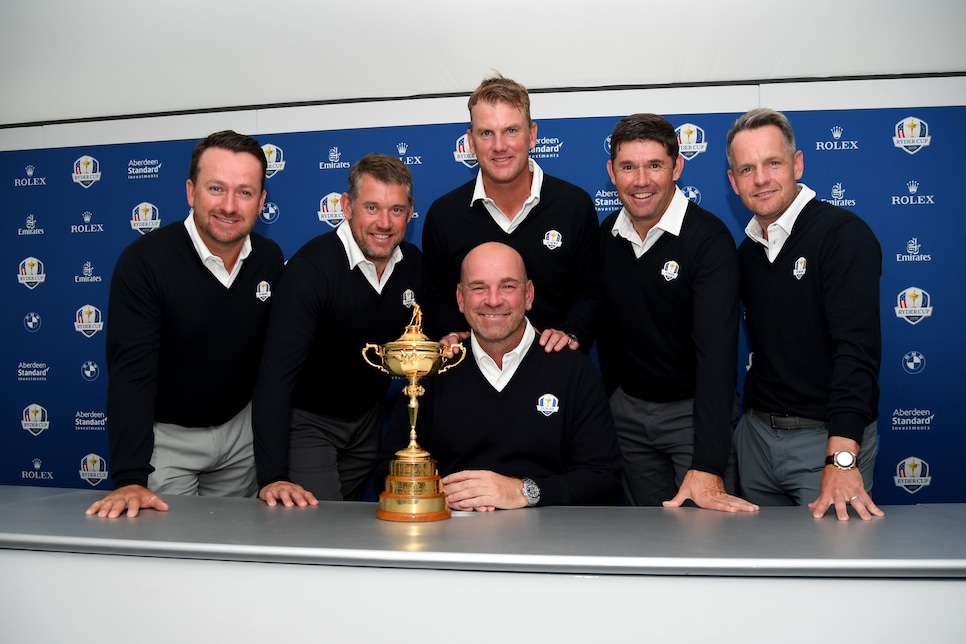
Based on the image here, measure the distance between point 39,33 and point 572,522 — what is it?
454 cm

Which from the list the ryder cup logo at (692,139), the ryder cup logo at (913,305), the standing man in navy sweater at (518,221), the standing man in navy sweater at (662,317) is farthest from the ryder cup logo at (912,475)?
the standing man in navy sweater at (518,221)

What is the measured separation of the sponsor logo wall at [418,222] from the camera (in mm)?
3965

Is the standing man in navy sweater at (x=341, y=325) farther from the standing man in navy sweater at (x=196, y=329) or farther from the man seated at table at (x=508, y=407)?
the man seated at table at (x=508, y=407)

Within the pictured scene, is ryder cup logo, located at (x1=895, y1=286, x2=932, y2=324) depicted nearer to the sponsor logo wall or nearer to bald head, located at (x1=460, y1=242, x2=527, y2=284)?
the sponsor logo wall

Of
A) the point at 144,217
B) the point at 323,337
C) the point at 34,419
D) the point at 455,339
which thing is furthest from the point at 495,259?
the point at 34,419

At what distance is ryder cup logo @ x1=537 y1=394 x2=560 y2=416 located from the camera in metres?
2.57

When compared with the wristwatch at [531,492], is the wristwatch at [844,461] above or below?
above

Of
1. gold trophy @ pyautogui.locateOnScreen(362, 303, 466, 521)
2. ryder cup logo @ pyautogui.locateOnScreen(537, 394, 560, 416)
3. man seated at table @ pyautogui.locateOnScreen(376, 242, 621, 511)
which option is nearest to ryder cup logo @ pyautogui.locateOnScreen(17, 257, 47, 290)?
man seated at table @ pyautogui.locateOnScreen(376, 242, 621, 511)

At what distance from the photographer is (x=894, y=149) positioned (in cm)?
403

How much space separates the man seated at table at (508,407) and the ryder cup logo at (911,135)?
2560 mm

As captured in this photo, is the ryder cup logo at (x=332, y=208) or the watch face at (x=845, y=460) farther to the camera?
the ryder cup logo at (x=332, y=208)

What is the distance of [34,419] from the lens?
15.5 ft

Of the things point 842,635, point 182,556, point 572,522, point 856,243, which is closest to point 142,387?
point 182,556

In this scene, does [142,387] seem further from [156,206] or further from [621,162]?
[156,206]
